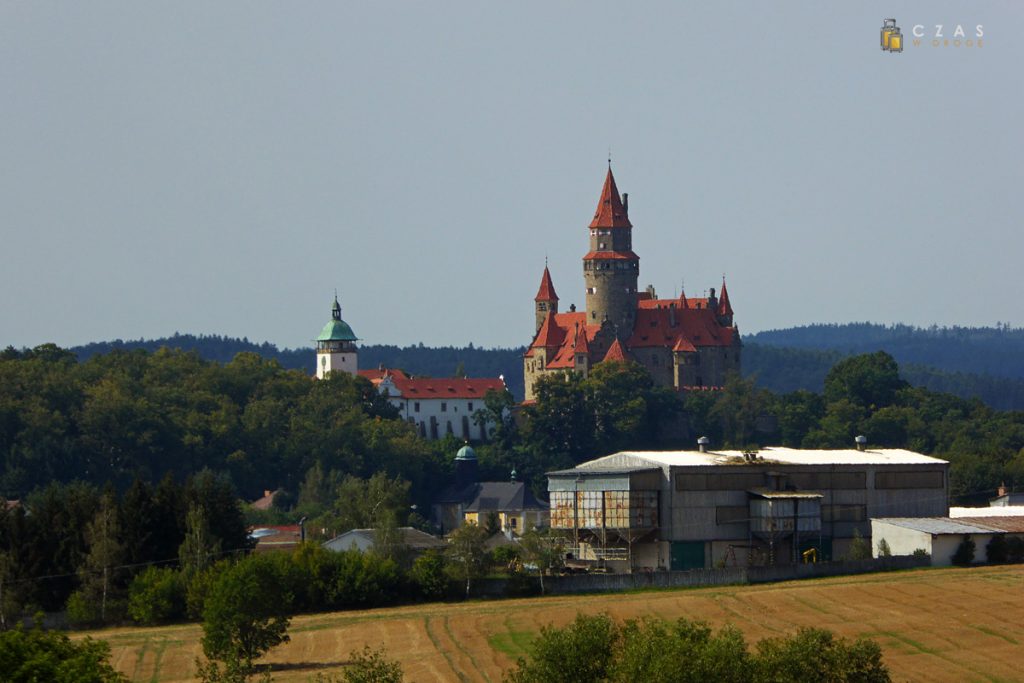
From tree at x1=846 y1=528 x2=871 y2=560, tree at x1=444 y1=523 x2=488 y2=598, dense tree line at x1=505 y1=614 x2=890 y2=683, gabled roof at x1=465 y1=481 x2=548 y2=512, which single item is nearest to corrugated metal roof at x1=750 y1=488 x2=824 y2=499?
tree at x1=846 y1=528 x2=871 y2=560

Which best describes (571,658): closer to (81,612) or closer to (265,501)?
(81,612)

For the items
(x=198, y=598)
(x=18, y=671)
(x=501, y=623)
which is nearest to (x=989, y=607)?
(x=501, y=623)

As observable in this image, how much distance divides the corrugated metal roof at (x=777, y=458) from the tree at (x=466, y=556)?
1155 centimetres

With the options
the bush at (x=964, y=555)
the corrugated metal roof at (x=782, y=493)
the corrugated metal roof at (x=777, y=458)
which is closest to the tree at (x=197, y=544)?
the corrugated metal roof at (x=777, y=458)

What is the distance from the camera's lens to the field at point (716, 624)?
76.2m

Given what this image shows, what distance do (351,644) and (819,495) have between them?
1324 inches

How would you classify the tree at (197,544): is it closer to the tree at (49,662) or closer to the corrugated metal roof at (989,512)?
the corrugated metal roof at (989,512)

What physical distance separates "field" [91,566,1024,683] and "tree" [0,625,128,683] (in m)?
18.7

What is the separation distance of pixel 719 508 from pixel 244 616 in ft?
109

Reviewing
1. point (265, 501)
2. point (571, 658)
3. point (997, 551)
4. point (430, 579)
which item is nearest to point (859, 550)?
point (997, 551)

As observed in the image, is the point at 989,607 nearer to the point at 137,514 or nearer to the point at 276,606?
the point at 276,606

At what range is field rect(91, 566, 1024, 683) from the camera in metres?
76.2

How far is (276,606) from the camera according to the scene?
281 ft

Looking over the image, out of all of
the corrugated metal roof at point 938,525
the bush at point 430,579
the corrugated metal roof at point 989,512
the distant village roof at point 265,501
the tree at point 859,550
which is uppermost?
the corrugated metal roof at point 989,512
